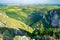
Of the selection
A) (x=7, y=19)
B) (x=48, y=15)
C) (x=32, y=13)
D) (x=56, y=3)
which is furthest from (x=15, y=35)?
(x=56, y=3)

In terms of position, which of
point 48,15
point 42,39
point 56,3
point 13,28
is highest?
point 56,3

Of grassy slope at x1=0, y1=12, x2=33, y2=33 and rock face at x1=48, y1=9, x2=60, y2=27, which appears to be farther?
rock face at x1=48, y1=9, x2=60, y2=27

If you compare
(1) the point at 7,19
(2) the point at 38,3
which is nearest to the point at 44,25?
(2) the point at 38,3

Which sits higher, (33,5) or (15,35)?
(33,5)

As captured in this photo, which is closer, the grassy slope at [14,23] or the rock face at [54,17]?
the grassy slope at [14,23]

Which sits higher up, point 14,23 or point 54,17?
point 54,17

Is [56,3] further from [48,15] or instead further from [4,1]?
[4,1]

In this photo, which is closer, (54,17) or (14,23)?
(14,23)

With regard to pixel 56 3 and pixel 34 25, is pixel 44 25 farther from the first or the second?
pixel 56 3

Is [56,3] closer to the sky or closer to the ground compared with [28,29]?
closer to the sky
